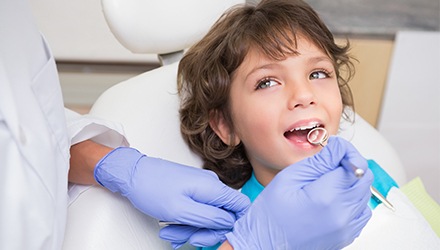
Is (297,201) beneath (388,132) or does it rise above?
above

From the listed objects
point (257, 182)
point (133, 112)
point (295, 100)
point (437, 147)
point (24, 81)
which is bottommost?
point (437, 147)

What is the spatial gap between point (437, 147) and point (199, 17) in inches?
52.9

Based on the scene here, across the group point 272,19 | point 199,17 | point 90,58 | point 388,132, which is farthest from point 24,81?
point 388,132

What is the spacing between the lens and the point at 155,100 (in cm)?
140

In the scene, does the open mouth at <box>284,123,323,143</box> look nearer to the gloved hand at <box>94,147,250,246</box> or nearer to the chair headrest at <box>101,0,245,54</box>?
the gloved hand at <box>94,147,250,246</box>

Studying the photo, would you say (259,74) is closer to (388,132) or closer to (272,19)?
(272,19)

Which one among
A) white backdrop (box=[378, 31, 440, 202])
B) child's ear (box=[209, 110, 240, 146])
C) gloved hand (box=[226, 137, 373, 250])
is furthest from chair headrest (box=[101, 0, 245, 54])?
white backdrop (box=[378, 31, 440, 202])

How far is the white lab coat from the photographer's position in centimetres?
76

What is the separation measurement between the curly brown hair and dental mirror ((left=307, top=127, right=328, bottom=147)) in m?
0.17

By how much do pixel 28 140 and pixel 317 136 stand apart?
0.59 m

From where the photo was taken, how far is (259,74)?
1194mm

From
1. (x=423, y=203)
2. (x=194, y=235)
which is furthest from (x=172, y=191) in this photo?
(x=423, y=203)

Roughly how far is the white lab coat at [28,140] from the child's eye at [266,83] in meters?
0.44

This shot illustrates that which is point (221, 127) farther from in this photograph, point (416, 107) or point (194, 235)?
point (416, 107)
